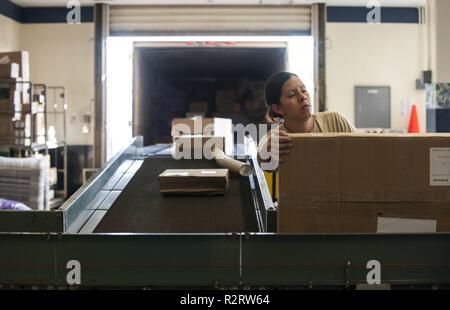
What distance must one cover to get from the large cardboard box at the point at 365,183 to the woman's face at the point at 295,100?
0.55 metres

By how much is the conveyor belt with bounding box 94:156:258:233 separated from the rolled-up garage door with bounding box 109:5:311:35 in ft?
9.01

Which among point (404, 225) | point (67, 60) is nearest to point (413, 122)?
point (67, 60)

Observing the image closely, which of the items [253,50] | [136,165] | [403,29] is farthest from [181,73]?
[136,165]

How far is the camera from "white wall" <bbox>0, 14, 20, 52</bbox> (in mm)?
6035

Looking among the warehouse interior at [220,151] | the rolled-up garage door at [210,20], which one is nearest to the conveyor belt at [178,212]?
the warehouse interior at [220,151]

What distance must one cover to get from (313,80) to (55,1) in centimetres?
358

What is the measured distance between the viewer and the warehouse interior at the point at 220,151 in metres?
1.12

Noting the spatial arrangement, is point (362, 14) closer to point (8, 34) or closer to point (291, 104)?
point (8, 34)

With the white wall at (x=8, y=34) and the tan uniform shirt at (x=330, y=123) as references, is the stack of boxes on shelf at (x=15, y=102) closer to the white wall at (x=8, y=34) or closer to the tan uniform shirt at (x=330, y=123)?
the white wall at (x=8, y=34)

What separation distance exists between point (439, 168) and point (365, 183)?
19 cm

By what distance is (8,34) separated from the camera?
620 cm

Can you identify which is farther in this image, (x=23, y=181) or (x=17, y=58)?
(x=17, y=58)

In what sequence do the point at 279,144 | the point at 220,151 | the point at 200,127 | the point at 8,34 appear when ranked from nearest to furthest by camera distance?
the point at 279,144 → the point at 220,151 → the point at 200,127 → the point at 8,34

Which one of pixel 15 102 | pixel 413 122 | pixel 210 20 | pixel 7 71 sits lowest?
pixel 413 122
